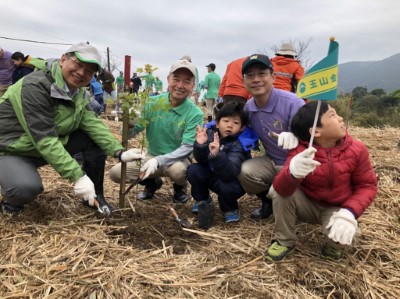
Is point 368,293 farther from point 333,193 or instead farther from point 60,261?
point 60,261

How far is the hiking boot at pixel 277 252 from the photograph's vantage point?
230cm

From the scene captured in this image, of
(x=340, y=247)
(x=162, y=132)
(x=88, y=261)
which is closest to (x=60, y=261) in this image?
(x=88, y=261)

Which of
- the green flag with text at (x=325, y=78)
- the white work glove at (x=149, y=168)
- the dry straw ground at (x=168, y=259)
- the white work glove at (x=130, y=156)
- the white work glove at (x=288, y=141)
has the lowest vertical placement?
the dry straw ground at (x=168, y=259)

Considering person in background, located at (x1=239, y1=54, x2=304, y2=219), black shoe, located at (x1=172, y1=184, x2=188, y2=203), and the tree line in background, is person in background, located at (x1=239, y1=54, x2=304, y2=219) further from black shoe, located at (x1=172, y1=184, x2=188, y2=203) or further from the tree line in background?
the tree line in background

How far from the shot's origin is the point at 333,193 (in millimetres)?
2311

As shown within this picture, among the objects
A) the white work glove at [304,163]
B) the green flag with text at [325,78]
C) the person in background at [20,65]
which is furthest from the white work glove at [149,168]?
the person in background at [20,65]


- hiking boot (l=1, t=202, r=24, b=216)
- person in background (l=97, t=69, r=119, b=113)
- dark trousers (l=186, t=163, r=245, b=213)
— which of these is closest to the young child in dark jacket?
dark trousers (l=186, t=163, r=245, b=213)

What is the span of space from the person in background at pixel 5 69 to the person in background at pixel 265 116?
21.8ft

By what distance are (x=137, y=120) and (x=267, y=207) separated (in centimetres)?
145

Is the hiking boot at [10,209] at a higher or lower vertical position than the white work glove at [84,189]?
lower

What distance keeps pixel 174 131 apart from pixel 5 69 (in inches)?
241

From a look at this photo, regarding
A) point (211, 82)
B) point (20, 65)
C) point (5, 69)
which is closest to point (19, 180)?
point (20, 65)

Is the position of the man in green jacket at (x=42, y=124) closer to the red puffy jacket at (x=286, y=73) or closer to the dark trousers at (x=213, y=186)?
the dark trousers at (x=213, y=186)

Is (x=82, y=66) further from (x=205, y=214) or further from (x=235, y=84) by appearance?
(x=235, y=84)
